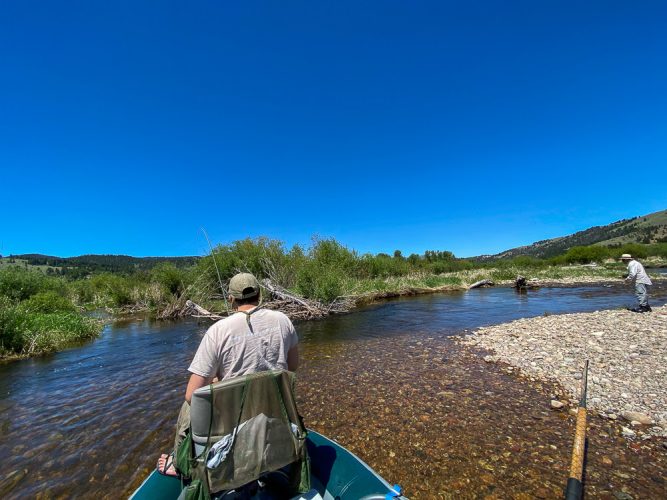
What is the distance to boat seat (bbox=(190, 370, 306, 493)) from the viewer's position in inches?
96.5

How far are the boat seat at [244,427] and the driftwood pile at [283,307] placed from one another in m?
18.0

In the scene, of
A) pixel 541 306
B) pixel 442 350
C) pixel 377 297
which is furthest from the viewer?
pixel 377 297

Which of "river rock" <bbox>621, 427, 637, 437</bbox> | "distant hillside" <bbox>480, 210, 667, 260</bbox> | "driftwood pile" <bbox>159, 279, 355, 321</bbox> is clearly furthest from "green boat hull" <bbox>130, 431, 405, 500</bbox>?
"distant hillside" <bbox>480, 210, 667, 260</bbox>

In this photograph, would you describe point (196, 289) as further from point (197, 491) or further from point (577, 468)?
point (577, 468)

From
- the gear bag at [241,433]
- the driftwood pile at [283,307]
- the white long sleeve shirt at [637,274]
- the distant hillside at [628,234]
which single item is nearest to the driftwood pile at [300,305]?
the driftwood pile at [283,307]

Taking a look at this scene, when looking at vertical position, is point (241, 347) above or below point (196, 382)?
above

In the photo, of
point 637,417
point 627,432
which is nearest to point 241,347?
point 627,432

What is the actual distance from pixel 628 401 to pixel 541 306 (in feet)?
54.8

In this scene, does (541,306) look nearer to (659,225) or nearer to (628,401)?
(628,401)

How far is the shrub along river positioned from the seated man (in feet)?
9.94

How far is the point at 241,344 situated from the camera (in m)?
2.88

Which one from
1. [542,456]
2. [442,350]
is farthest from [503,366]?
[542,456]

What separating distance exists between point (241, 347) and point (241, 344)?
27mm

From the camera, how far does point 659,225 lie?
5773 inches
